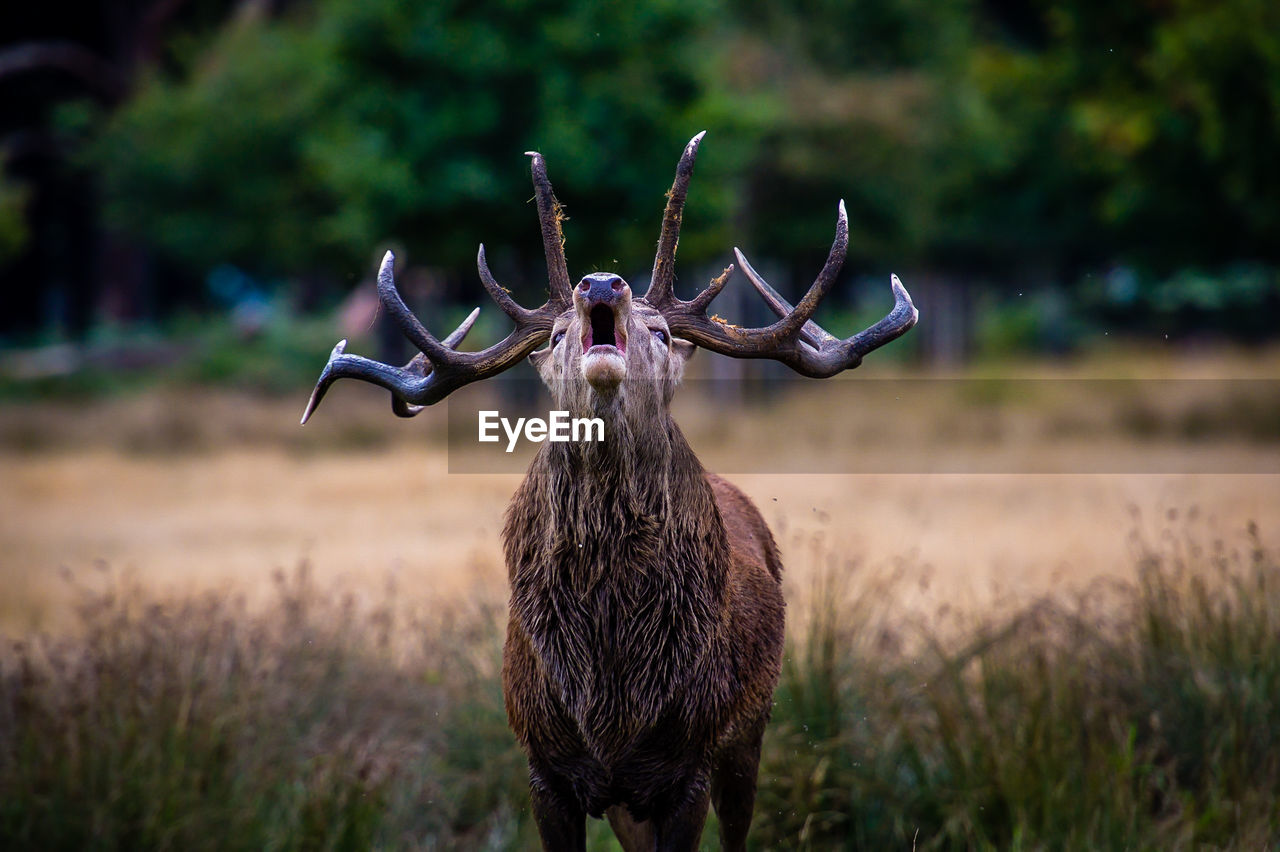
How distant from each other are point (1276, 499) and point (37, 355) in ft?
89.6

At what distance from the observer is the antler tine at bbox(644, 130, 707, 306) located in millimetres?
4609

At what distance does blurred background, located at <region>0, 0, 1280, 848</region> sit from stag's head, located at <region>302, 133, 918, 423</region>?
29.3 inches

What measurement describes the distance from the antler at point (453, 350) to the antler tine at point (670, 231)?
0.31 metres

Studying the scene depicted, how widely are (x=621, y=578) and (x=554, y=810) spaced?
32.2 inches

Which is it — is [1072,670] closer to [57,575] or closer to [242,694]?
[242,694]

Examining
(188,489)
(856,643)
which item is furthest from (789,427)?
(856,643)

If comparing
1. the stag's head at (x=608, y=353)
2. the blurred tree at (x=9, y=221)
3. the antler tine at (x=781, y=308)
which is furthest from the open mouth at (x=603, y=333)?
the blurred tree at (x=9, y=221)

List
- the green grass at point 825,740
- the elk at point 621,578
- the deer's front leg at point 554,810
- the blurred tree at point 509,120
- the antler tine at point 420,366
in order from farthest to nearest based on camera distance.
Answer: the blurred tree at point 509,120 < the green grass at point 825,740 < the antler tine at point 420,366 < the deer's front leg at point 554,810 < the elk at point 621,578

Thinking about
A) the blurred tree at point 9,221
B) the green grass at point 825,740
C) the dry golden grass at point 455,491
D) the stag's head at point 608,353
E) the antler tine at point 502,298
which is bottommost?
Result: the green grass at point 825,740

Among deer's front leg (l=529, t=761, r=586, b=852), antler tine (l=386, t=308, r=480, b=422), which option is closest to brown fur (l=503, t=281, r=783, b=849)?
deer's front leg (l=529, t=761, r=586, b=852)

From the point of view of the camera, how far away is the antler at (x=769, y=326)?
185 inches

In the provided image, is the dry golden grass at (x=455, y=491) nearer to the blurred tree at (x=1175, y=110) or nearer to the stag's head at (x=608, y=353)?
the blurred tree at (x=1175, y=110)

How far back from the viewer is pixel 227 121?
27.1m

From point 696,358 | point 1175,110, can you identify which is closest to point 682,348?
point 696,358
